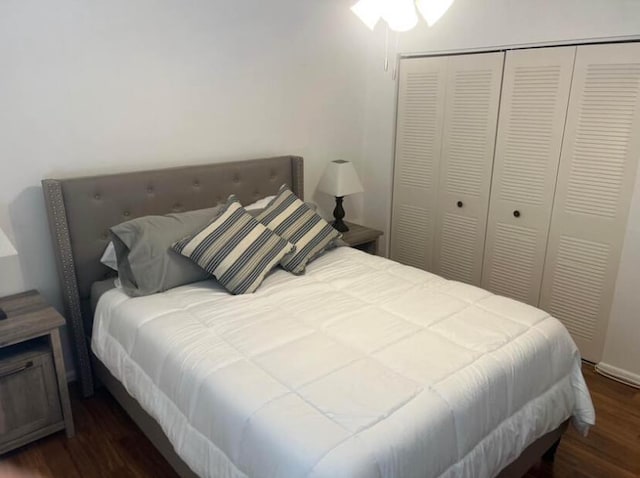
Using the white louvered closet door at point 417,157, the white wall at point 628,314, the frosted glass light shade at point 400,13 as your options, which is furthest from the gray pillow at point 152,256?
the white wall at point 628,314

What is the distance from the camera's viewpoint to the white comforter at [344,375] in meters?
1.34

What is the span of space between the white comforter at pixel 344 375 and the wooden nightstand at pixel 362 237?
36.8 inches

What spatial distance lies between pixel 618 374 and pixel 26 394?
10.0 feet

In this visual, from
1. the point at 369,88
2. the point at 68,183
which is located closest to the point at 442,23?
the point at 369,88

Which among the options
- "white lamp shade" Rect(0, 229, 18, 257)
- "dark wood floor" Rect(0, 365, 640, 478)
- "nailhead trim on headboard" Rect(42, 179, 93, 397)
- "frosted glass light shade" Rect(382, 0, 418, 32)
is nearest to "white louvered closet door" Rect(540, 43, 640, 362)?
"dark wood floor" Rect(0, 365, 640, 478)

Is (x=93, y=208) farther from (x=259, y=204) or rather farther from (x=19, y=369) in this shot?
(x=259, y=204)

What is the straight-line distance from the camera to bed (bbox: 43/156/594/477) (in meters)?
1.36

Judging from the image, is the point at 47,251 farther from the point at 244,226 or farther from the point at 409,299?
the point at 409,299

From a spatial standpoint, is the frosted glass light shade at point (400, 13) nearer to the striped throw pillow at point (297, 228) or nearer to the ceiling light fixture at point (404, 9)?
the ceiling light fixture at point (404, 9)

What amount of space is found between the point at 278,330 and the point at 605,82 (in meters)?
2.14

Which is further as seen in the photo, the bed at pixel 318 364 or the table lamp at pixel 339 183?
the table lamp at pixel 339 183

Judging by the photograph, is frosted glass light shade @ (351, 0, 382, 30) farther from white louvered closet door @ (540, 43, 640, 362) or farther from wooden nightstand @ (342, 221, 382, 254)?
wooden nightstand @ (342, 221, 382, 254)

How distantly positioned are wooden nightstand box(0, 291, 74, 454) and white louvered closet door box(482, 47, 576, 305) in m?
2.57

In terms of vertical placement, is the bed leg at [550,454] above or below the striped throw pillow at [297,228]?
below
